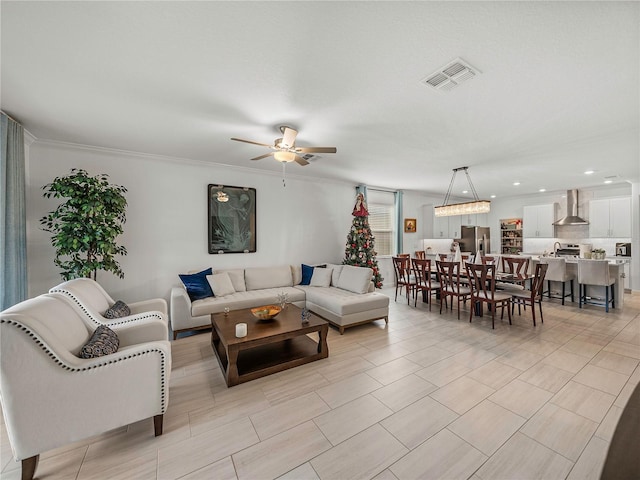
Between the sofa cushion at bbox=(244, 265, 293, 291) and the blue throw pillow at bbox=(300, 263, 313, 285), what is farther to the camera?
the blue throw pillow at bbox=(300, 263, 313, 285)

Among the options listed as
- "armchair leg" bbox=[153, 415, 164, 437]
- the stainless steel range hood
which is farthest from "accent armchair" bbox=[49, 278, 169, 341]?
the stainless steel range hood

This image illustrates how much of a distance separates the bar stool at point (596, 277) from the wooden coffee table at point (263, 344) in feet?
17.5

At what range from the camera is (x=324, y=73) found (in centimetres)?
212

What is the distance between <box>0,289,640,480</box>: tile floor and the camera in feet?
5.33

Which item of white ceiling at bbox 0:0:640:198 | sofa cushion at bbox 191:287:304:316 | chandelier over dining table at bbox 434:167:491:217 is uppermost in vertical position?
white ceiling at bbox 0:0:640:198

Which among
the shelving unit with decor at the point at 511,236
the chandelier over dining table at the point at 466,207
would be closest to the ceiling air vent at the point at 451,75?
the chandelier over dining table at the point at 466,207

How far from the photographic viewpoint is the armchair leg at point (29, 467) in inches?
60.1

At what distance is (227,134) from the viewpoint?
3.39 metres

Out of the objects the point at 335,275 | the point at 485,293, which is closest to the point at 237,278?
the point at 335,275

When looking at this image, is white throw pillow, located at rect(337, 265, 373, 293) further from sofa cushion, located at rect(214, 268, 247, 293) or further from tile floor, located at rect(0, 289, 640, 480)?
sofa cushion, located at rect(214, 268, 247, 293)

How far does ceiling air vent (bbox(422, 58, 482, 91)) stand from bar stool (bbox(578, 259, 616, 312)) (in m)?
4.97

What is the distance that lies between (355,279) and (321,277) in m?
0.80

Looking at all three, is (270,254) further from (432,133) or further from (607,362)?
(607,362)

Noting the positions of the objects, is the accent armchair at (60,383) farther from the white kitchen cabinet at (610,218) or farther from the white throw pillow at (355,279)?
the white kitchen cabinet at (610,218)
